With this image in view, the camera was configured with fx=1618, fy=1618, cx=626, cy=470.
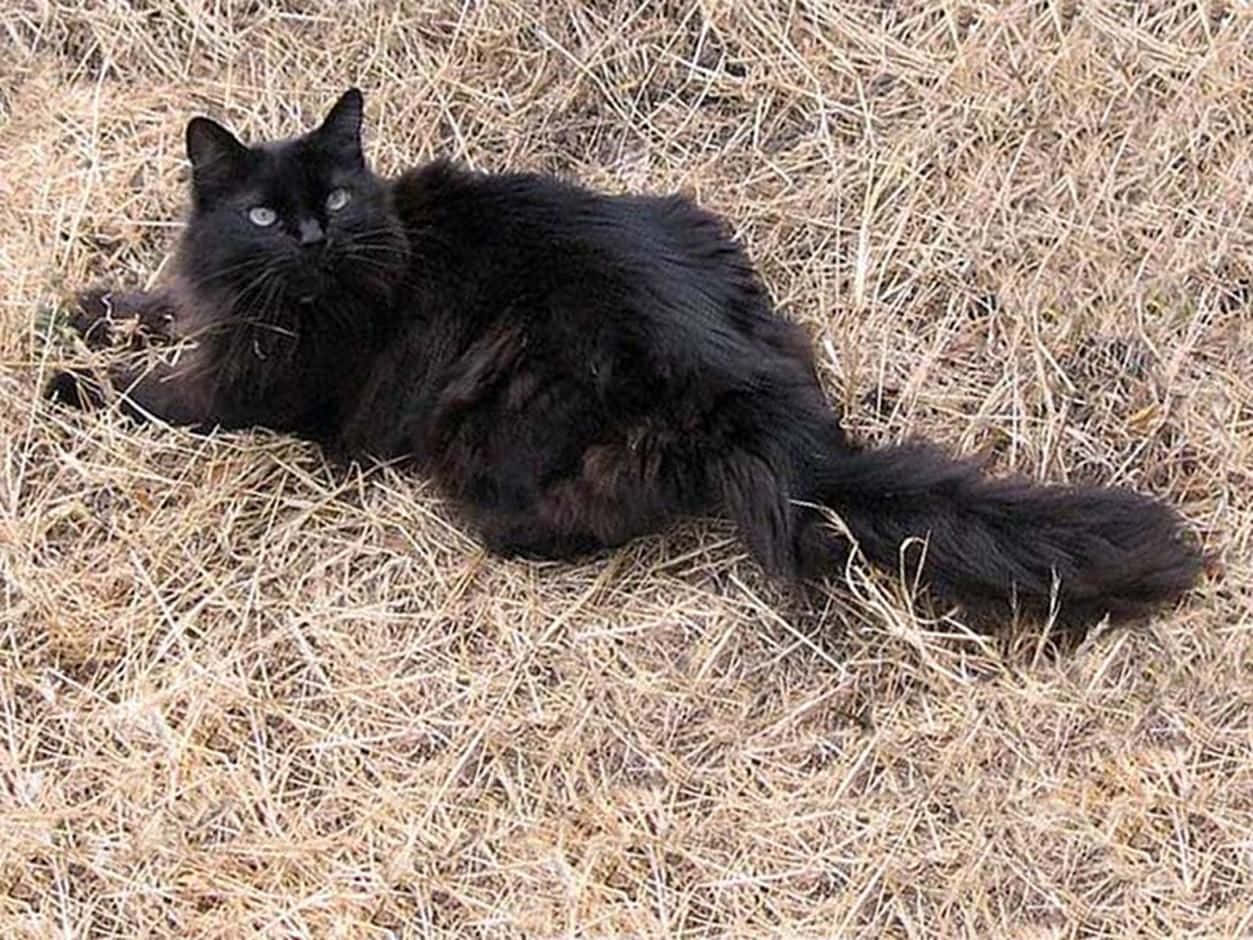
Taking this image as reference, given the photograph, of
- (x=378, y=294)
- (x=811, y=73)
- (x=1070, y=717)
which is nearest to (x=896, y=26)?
(x=811, y=73)

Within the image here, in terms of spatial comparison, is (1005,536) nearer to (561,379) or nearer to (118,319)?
(561,379)

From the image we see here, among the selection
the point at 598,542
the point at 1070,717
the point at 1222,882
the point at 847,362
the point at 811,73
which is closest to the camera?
the point at 1222,882

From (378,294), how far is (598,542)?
68 cm

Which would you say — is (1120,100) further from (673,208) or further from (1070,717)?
(1070,717)

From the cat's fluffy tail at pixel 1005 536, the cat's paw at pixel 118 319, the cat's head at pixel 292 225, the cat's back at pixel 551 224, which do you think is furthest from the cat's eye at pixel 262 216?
the cat's fluffy tail at pixel 1005 536

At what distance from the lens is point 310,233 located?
319cm

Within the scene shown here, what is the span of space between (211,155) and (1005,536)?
1698mm

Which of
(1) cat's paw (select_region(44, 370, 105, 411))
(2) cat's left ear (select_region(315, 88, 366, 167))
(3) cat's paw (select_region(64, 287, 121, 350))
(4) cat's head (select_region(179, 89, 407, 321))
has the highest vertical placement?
(2) cat's left ear (select_region(315, 88, 366, 167))

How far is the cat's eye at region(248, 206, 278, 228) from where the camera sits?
3.21m

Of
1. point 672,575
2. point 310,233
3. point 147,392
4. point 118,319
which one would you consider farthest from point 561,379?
point 118,319

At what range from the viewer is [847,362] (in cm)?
350

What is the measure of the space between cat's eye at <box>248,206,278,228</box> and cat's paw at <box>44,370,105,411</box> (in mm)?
621

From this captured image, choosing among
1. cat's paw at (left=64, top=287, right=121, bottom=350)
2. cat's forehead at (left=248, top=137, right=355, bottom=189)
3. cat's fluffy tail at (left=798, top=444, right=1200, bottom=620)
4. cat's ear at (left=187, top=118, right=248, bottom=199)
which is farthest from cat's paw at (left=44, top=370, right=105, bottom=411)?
cat's fluffy tail at (left=798, top=444, right=1200, bottom=620)

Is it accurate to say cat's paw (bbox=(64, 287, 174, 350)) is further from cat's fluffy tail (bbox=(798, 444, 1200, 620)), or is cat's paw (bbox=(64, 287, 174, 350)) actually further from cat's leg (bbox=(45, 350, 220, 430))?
cat's fluffy tail (bbox=(798, 444, 1200, 620))
